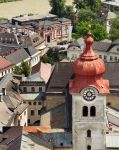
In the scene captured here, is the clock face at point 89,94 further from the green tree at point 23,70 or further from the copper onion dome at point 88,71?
the green tree at point 23,70

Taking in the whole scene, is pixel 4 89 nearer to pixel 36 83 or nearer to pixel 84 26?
pixel 36 83

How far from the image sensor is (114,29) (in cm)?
12150

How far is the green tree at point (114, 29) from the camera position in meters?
118

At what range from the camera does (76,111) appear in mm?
51031

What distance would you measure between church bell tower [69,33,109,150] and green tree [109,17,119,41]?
6732 cm

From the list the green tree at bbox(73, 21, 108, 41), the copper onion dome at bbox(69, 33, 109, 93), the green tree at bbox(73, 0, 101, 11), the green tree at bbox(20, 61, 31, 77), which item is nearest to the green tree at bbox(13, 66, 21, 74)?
the green tree at bbox(20, 61, 31, 77)

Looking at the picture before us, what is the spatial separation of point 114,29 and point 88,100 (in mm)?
72503

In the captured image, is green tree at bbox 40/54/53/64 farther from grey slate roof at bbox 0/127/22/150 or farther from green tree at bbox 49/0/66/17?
grey slate roof at bbox 0/127/22/150

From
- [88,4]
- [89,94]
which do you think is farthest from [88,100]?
[88,4]

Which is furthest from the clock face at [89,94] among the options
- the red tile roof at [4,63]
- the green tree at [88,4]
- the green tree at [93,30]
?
the green tree at [88,4]

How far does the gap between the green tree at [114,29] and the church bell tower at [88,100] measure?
67319mm

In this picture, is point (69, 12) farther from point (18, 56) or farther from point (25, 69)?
point (25, 69)

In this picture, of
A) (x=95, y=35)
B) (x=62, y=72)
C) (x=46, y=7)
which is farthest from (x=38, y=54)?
(x=46, y=7)

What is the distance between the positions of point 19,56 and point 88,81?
51400 mm
